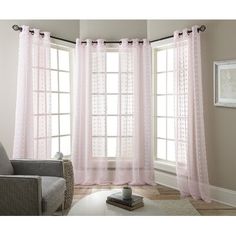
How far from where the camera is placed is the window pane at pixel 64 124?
3.60 meters

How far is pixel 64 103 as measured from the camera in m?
3.62

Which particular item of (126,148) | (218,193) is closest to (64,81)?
(126,148)

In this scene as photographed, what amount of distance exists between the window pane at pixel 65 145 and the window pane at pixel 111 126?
0.55m

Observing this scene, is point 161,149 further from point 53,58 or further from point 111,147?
point 53,58

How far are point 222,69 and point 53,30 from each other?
1916 mm

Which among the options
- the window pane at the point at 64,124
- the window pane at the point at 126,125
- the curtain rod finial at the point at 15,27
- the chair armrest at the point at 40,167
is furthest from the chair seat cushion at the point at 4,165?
the window pane at the point at 126,125

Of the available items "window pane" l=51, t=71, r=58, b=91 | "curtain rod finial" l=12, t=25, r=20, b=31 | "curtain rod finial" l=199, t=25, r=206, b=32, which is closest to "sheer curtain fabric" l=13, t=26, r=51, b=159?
"curtain rod finial" l=12, t=25, r=20, b=31

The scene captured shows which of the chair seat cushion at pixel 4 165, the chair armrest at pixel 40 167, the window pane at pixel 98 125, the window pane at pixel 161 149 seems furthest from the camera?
the window pane at pixel 98 125

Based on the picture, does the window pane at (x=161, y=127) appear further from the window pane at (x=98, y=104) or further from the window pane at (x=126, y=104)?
the window pane at (x=98, y=104)

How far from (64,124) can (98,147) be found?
0.53 m

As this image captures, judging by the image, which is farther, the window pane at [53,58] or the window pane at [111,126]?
the window pane at [111,126]

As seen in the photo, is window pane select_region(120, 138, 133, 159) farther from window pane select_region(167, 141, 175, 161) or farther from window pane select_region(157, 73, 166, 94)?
window pane select_region(157, 73, 166, 94)
